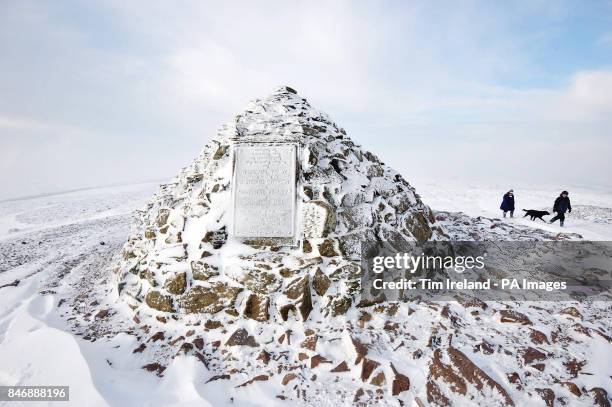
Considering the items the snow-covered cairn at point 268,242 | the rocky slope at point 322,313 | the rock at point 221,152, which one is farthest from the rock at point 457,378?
the rock at point 221,152

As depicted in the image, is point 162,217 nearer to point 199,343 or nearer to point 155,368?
point 199,343

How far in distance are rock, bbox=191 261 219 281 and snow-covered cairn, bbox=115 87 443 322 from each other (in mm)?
16

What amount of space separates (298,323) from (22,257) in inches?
335

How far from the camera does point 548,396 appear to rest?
328 cm

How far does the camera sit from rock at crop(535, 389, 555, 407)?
3.22 metres

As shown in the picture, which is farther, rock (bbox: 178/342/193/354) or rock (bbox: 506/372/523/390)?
rock (bbox: 178/342/193/354)

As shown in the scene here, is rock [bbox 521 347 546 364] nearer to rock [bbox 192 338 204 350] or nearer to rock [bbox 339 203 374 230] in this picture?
rock [bbox 339 203 374 230]

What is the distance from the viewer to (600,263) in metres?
6.62

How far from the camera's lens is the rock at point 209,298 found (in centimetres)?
479

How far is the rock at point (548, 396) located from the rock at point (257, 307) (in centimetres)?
341

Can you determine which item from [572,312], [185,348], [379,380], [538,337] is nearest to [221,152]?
[185,348]

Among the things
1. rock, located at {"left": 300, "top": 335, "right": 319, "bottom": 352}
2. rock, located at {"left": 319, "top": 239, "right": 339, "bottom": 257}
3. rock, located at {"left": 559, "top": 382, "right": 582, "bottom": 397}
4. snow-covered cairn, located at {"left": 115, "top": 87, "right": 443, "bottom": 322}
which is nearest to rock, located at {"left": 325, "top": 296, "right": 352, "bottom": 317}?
snow-covered cairn, located at {"left": 115, "top": 87, "right": 443, "bottom": 322}

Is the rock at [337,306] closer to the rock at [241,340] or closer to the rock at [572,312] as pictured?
Result: the rock at [241,340]

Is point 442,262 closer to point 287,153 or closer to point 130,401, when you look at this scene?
point 287,153
